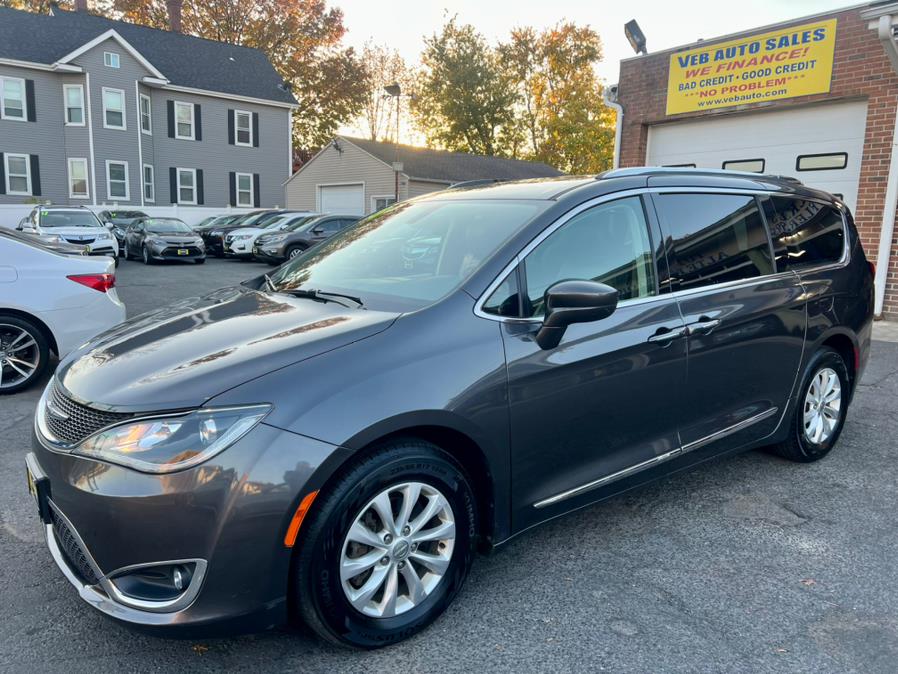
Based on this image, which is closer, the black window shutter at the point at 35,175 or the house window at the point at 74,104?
the black window shutter at the point at 35,175

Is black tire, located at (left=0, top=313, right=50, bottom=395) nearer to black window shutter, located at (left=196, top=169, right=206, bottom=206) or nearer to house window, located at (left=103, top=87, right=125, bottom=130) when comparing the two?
house window, located at (left=103, top=87, right=125, bottom=130)

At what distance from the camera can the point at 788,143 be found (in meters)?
10.5

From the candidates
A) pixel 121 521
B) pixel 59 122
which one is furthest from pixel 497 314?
pixel 59 122

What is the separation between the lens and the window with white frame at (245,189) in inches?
1254

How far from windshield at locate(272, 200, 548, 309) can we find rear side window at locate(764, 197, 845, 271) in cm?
174

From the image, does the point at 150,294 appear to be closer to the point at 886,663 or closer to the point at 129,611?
the point at 129,611

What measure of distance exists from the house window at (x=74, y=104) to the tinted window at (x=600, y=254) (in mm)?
29381

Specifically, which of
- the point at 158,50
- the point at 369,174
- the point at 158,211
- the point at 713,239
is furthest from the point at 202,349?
the point at 158,50

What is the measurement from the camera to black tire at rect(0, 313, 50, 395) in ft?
18.5

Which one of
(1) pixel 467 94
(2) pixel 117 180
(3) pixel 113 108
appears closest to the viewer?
(3) pixel 113 108

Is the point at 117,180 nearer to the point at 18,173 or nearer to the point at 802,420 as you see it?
the point at 18,173

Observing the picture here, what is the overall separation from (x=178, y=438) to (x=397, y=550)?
0.86 metres

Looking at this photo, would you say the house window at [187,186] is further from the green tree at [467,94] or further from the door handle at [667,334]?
the door handle at [667,334]

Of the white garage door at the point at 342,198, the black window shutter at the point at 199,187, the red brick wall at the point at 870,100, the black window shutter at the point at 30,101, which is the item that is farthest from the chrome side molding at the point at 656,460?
the black window shutter at the point at 199,187
